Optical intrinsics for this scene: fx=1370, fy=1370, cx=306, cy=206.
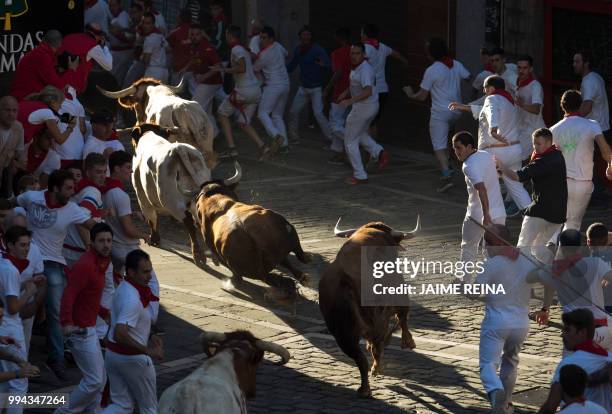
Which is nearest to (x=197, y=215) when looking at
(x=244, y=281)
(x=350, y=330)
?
(x=244, y=281)

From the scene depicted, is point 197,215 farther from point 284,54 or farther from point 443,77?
point 284,54

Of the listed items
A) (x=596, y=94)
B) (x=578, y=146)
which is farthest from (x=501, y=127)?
(x=578, y=146)

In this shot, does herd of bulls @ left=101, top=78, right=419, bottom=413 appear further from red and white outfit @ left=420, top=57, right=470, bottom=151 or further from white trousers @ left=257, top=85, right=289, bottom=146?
red and white outfit @ left=420, top=57, right=470, bottom=151

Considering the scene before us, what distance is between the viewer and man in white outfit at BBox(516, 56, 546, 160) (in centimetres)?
1878

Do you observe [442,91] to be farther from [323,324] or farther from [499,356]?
[499,356]

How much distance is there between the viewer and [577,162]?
15.6m

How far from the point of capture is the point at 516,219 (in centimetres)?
1881

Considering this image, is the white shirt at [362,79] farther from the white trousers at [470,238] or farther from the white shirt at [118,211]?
the white shirt at [118,211]

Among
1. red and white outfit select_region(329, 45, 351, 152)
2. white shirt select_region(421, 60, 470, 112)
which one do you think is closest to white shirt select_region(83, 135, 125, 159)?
white shirt select_region(421, 60, 470, 112)

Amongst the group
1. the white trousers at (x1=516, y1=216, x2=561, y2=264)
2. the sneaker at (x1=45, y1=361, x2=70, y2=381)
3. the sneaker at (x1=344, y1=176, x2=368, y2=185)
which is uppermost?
the white trousers at (x1=516, y1=216, x2=561, y2=264)

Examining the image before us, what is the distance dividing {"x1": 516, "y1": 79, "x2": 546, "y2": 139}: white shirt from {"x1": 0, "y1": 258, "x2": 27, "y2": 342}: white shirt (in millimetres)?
9635

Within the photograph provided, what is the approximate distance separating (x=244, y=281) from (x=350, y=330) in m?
3.94

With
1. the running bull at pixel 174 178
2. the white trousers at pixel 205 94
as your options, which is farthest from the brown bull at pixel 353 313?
the white trousers at pixel 205 94

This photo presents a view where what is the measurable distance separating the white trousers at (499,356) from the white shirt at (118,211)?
3.91 metres
